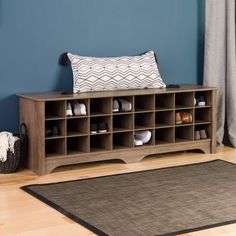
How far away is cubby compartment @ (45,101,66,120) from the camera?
3.70m

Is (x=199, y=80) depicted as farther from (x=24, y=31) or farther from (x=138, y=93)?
(x=24, y=31)

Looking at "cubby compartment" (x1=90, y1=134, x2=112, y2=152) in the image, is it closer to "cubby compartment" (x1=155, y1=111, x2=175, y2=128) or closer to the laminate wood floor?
the laminate wood floor

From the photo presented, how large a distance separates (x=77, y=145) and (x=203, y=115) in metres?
1.10

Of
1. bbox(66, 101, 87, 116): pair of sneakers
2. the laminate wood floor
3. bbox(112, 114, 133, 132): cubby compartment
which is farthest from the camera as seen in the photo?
bbox(112, 114, 133, 132): cubby compartment

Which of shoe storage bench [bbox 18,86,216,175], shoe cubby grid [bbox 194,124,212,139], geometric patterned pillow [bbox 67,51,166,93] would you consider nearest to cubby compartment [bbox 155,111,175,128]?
shoe storage bench [bbox 18,86,216,175]

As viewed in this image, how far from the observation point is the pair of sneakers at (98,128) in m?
3.86

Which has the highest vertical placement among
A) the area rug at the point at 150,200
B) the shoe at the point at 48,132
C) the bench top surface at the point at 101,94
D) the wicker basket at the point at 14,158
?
the bench top surface at the point at 101,94

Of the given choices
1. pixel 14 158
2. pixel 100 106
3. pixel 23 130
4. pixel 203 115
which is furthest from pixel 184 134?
pixel 14 158

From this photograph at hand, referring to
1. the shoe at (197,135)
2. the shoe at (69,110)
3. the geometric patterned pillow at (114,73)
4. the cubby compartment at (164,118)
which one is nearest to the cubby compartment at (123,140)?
the cubby compartment at (164,118)

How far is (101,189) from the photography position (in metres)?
3.27

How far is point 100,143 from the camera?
13.2 ft

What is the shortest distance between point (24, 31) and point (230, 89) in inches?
69.5

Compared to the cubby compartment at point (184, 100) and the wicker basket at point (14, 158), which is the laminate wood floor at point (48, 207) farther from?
the cubby compartment at point (184, 100)

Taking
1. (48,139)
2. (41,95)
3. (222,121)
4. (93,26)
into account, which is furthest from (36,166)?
(222,121)
